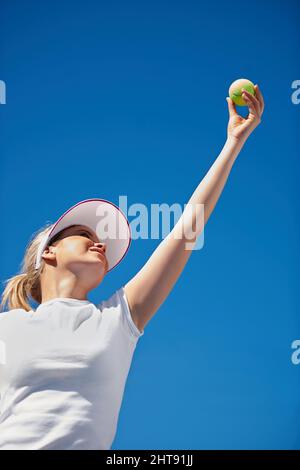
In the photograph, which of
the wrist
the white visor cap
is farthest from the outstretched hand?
the white visor cap

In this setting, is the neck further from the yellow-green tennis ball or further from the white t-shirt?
the yellow-green tennis ball

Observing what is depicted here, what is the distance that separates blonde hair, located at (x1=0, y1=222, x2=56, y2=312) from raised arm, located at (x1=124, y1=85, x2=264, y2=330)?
0.52 m

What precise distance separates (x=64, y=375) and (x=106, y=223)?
0.84 meters

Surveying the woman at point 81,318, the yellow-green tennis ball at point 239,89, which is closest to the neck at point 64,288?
the woman at point 81,318

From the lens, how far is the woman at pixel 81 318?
197cm

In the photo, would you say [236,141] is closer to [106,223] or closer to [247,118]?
[247,118]

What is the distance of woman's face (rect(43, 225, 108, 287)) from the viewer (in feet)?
7.79

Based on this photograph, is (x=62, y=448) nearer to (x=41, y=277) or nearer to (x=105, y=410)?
(x=105, y=410)

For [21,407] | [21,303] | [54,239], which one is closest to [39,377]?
[21,407]

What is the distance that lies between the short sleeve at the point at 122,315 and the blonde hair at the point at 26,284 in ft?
1.41

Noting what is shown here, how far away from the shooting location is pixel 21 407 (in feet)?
6.57

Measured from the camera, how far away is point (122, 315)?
7.16 ft

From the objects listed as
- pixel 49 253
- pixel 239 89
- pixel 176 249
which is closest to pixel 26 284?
pixel 49 253

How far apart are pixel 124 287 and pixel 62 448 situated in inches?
25.5
